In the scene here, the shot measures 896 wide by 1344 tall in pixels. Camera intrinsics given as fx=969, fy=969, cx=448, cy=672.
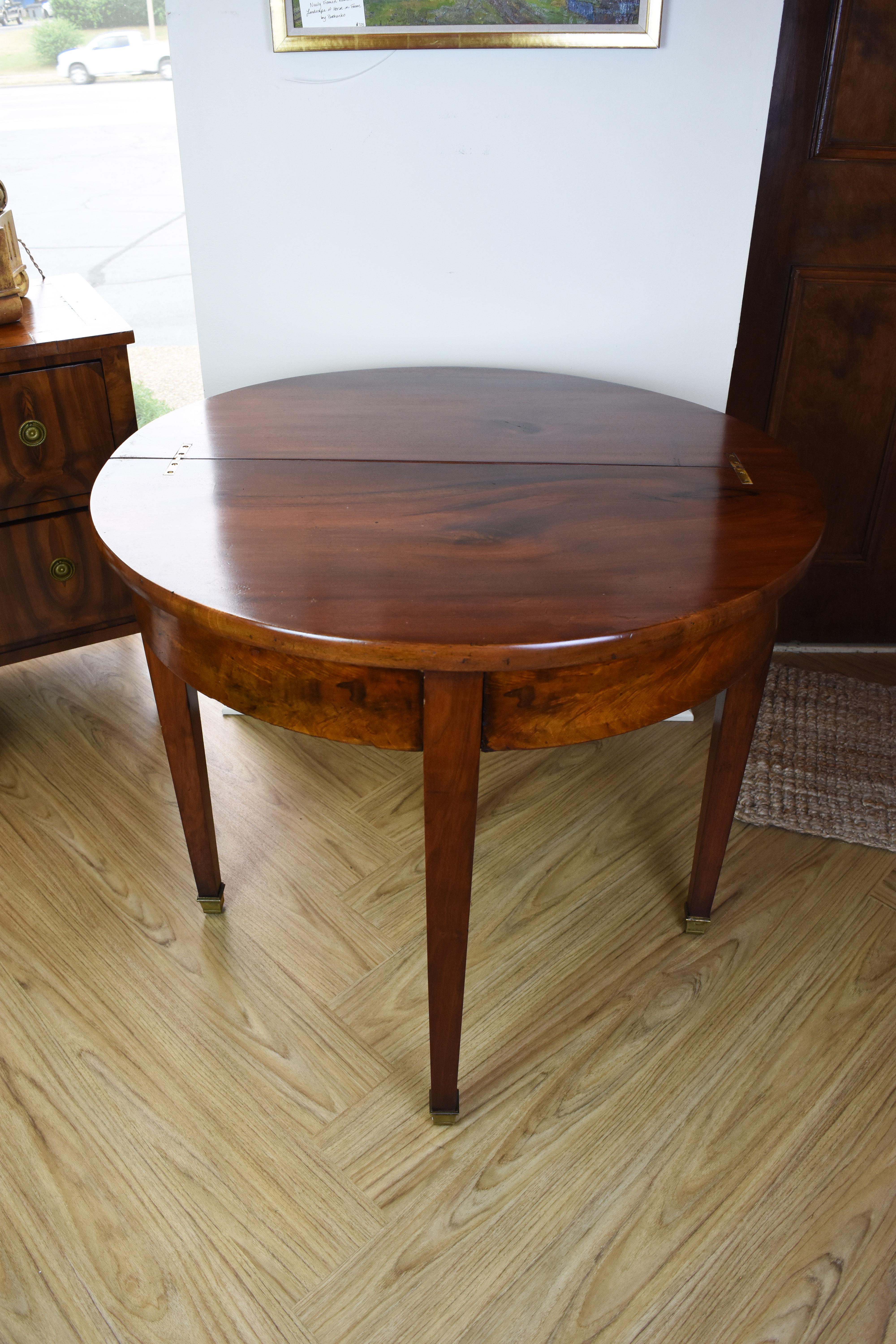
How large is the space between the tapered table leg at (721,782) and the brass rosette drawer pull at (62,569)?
120 centimetres

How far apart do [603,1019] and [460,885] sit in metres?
0.47

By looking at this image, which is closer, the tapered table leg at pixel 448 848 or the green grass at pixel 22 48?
the tapered table leg at pixel 448 848

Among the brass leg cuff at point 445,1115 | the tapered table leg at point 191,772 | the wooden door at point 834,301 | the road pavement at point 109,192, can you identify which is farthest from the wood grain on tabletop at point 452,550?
the road pavement at point 109,192

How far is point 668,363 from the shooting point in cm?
179

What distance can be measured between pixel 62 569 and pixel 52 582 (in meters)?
0.04

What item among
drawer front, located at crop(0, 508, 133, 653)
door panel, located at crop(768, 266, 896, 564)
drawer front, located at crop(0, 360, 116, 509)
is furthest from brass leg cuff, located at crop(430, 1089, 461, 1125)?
door panel, located at crop(768, 266, 896, 564)

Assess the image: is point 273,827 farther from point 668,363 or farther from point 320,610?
point 668,363

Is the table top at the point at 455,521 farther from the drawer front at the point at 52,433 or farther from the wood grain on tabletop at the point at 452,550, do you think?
the drawer front at the point at 52,433

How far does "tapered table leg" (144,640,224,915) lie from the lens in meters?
1.30

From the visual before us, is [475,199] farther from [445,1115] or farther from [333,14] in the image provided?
[445,1115]

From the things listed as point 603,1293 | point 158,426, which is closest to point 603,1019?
point 603,1293

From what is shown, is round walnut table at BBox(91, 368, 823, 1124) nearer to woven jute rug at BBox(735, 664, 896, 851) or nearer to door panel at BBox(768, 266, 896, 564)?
woven jute rug at BBox(735, 664, 896, 851)

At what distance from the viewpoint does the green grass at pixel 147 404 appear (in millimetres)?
3152

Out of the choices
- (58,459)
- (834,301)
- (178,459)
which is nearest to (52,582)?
(58,459)
